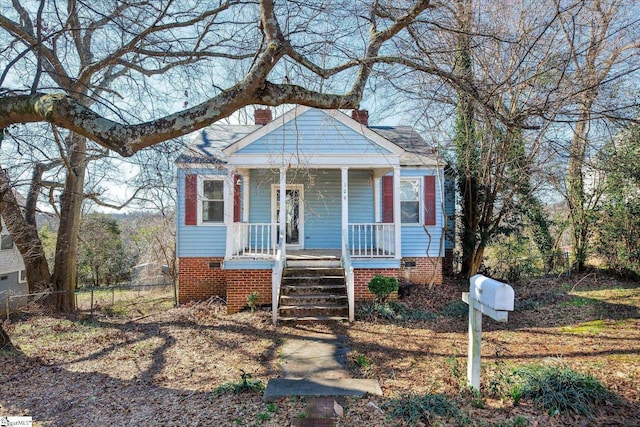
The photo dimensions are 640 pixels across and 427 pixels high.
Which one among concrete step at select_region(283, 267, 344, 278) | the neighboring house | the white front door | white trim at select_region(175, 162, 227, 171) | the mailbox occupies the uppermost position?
white trim at select_region(175, 162, 227, 171)

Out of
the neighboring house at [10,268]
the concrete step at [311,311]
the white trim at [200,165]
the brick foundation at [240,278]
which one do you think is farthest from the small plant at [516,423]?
the neighboring house at [10,268]

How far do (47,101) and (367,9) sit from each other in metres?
4.47

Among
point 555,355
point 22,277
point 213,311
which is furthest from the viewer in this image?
point 22,277

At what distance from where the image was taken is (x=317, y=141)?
381 inches

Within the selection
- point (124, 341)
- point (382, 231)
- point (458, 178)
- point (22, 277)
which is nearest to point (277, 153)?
point (382, 231)

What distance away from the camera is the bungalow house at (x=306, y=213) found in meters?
9.00

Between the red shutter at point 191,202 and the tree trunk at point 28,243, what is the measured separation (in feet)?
12.8

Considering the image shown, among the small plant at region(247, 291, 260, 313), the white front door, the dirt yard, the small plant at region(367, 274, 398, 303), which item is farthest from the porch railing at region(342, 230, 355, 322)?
the white front door

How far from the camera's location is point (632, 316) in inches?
285

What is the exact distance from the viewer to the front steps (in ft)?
26.8

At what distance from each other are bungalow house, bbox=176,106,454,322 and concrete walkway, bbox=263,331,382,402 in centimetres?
145

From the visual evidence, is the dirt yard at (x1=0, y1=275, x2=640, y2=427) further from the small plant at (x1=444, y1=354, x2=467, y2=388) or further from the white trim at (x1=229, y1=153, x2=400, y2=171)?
the white trim at (x1=229, y1=153, x2=400, y2=171)

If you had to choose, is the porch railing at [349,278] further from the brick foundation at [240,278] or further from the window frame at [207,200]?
the window frame at [207,200]

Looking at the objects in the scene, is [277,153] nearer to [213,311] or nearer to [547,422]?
[213,311]
